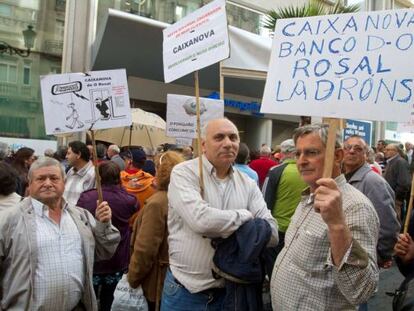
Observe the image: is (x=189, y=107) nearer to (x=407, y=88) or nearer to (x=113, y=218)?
(x=113, y=218)

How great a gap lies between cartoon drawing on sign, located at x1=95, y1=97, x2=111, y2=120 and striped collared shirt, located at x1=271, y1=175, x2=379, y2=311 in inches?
78.1

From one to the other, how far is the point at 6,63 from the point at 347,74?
1047 centimetres

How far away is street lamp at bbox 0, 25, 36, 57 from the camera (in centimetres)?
1119

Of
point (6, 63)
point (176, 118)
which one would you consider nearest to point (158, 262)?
point (176, 118)

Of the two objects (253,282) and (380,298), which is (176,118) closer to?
(380,298)

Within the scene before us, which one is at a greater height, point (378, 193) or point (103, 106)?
point (103, 106)

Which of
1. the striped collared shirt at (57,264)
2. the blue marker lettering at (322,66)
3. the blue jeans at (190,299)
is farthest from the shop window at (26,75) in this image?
the blue marker lettering at (322,66)

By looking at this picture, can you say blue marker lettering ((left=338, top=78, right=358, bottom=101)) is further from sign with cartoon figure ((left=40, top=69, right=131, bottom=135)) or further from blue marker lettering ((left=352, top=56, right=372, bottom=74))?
sign with cartoon figure ((left=40, top=69, right=131, bottom=135))

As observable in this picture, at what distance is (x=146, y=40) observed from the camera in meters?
12.0

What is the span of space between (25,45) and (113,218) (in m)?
8.01

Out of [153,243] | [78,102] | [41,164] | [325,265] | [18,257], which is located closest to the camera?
[325,265]

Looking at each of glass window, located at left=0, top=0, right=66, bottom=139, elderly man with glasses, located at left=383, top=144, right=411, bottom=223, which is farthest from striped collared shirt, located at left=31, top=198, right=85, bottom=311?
glass window, located at left=0, top=0, right=66, bottom=139

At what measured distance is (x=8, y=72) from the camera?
1122cm

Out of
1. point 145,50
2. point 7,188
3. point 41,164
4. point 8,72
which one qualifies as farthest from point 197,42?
point 145,50
